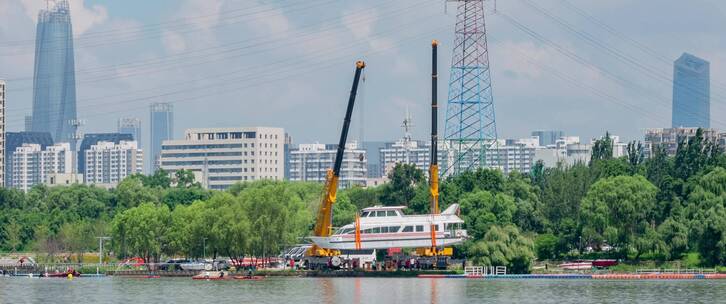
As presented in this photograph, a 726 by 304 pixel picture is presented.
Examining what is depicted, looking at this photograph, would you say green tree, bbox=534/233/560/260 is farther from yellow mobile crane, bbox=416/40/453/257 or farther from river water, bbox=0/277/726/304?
river water, bbox=0/277/726/304

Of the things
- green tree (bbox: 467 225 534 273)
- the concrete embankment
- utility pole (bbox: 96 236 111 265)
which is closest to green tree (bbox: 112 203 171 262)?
utility pole (bbox: 96 236 111 265)

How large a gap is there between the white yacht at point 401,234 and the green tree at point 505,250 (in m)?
4.76

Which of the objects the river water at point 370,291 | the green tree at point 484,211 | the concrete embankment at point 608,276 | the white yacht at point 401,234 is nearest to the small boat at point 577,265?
the concrete embankment at point 608,276

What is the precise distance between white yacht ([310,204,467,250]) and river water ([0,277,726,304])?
728cm

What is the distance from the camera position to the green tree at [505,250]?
137 metres

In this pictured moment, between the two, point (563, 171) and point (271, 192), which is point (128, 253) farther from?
point (563, 171)

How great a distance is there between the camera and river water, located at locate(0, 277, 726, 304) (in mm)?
105125

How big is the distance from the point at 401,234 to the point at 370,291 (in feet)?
93.6

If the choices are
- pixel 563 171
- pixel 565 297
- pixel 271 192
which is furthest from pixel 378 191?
pixel 565 297

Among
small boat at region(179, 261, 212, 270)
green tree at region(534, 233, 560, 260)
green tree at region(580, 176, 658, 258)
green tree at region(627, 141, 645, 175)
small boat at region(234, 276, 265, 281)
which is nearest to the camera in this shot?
small boat at region(234, 276, 265, 281)

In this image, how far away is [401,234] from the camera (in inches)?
5635

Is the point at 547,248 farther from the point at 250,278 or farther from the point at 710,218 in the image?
the point at 250,278

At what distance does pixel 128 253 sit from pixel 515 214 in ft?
144

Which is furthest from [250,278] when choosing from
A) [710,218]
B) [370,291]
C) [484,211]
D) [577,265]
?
[710,218]
